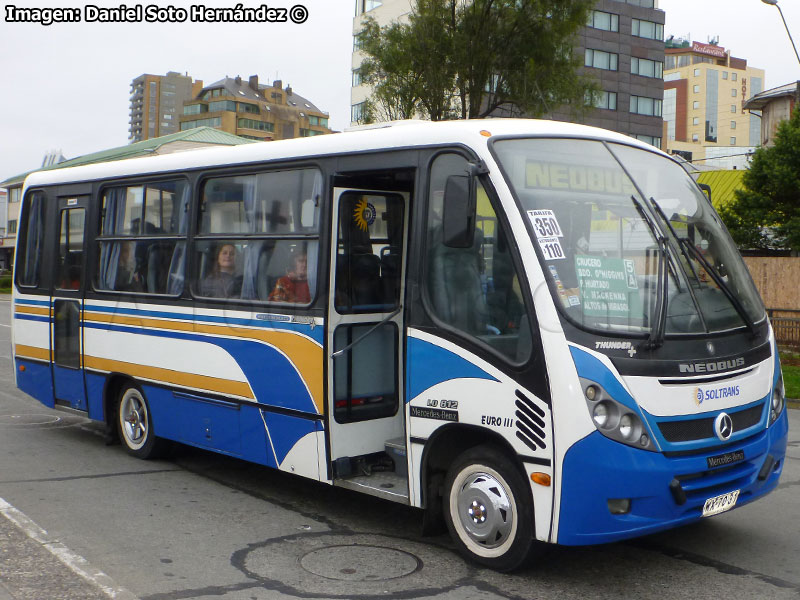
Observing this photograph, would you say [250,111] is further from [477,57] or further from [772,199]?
[772,199]

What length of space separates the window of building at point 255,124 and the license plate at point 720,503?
139 meters

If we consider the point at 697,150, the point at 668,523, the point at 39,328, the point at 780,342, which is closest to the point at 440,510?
the point at 668,523

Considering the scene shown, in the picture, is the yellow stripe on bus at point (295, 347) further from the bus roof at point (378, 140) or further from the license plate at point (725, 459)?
the license plate at point (725, 459)

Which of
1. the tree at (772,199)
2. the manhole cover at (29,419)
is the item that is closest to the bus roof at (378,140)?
the manhole cover at (29,419)

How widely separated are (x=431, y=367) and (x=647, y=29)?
2895 inches

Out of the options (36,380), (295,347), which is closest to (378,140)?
(295,347)

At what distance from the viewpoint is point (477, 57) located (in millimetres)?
30250

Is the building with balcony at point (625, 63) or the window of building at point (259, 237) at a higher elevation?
the building with balcony at point (625, 63)

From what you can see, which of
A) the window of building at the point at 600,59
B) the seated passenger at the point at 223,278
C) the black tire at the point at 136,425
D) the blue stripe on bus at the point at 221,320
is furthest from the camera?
the window of building at the point at 600,59

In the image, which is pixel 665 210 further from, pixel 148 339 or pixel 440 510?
pixel 148 339

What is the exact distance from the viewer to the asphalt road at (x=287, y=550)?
5324 mm

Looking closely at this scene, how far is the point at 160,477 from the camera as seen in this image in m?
8.30

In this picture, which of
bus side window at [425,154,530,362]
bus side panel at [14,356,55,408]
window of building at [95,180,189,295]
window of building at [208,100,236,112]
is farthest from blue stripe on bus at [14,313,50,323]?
window of building at [208,100,236,112]

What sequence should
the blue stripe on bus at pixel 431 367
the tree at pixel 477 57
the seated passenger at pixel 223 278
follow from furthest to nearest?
the tree at pixel 477 57 < the seated passenger at pixel 223 278 < the blue stripe on bus at pixel 431 367
